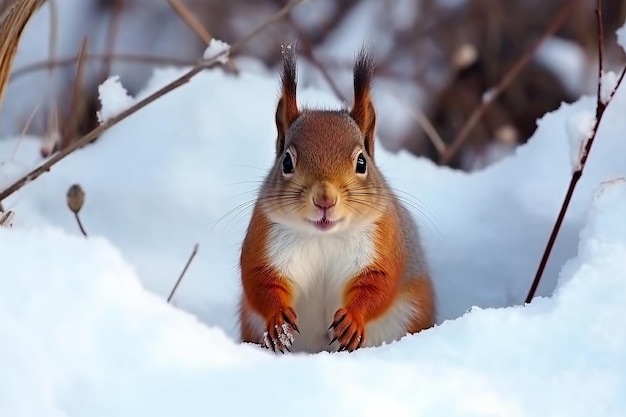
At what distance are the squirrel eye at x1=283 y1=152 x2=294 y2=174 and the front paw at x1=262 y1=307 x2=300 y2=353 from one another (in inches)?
10.6

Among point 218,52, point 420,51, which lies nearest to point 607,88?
point 218,52

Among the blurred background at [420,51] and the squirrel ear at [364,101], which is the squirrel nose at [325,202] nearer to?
the squirrel ear at [364,101]

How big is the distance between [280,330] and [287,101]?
51 cm

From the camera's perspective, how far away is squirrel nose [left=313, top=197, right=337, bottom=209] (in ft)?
5.69

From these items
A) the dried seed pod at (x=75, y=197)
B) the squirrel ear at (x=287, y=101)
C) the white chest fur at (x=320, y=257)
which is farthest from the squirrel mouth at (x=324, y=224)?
the dried seed pod at (x=75, y=197)

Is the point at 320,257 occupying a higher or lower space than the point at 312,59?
lower

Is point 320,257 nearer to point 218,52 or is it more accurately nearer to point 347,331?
point 347,331

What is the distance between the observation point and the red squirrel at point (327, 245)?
1.80 meters

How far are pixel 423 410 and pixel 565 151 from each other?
132cm

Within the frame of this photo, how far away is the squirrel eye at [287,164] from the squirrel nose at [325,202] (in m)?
0.15

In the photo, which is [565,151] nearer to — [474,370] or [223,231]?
[223,231]

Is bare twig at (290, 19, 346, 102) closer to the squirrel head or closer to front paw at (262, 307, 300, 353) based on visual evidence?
the squirrel head

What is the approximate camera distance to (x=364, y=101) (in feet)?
6.63

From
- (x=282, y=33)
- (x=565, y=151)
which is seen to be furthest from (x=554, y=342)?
(x=282, y=33)
